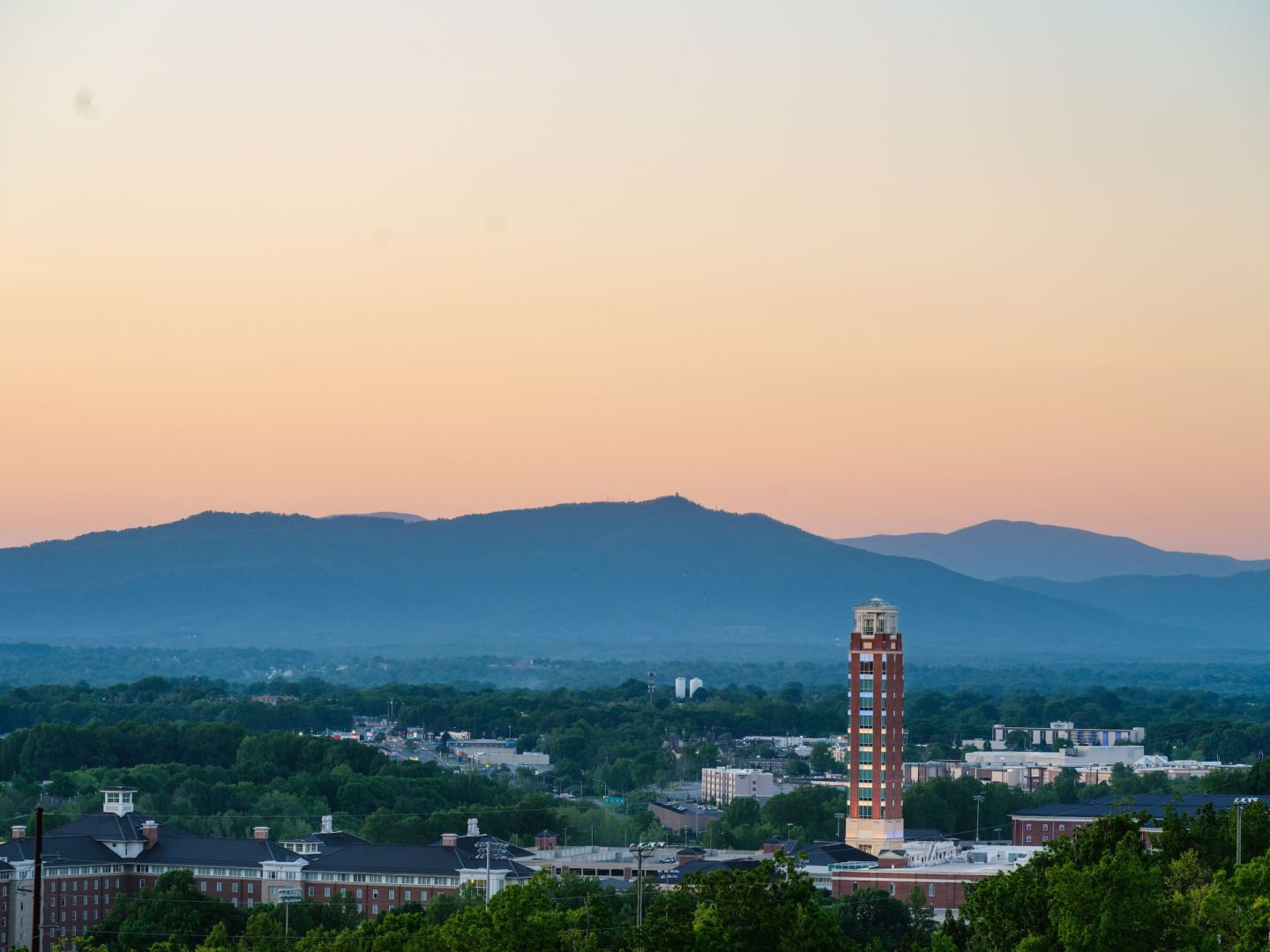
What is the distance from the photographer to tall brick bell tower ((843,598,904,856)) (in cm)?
10919

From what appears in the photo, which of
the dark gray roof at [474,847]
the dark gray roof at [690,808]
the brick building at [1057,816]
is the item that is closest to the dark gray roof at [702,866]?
the dark gray roof at [474,847]

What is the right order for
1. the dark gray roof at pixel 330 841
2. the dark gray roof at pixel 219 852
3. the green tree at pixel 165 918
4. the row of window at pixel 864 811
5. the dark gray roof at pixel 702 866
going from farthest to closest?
the row of window at pixel 864 811 → the dark gray roof at pixel 330 841 → the dark gray roof at pixel 219 852 → the dark gray roof at pixel 702 866 → the green tree at pixel 165 918

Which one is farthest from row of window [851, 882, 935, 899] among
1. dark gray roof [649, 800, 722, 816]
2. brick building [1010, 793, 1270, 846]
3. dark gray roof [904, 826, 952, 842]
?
dark gray roof [649, 800, 722, 816]

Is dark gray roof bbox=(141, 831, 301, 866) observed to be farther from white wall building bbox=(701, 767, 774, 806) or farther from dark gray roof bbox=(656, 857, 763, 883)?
white wall building bbox=(701, 767, 774, 806)

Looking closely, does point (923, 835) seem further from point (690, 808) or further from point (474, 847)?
point (690, 808)

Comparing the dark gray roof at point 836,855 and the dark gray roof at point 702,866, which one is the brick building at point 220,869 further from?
the dark gray roof at point 836,855

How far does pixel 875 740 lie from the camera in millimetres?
110062

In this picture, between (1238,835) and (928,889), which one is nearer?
(1238,835)

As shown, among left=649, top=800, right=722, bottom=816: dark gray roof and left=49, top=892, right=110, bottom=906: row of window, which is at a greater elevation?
left=649, top=800, right=722, bottom=816: dark gray roof

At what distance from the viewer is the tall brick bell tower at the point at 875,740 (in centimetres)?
10919

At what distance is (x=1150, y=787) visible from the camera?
145125 mm

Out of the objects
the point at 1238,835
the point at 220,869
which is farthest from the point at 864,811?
the point at 1238,835

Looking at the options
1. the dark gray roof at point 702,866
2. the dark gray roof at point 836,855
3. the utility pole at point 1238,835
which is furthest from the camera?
the dark gray roof at point 836,855

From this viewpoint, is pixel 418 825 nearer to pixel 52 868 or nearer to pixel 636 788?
pixel 52 868
